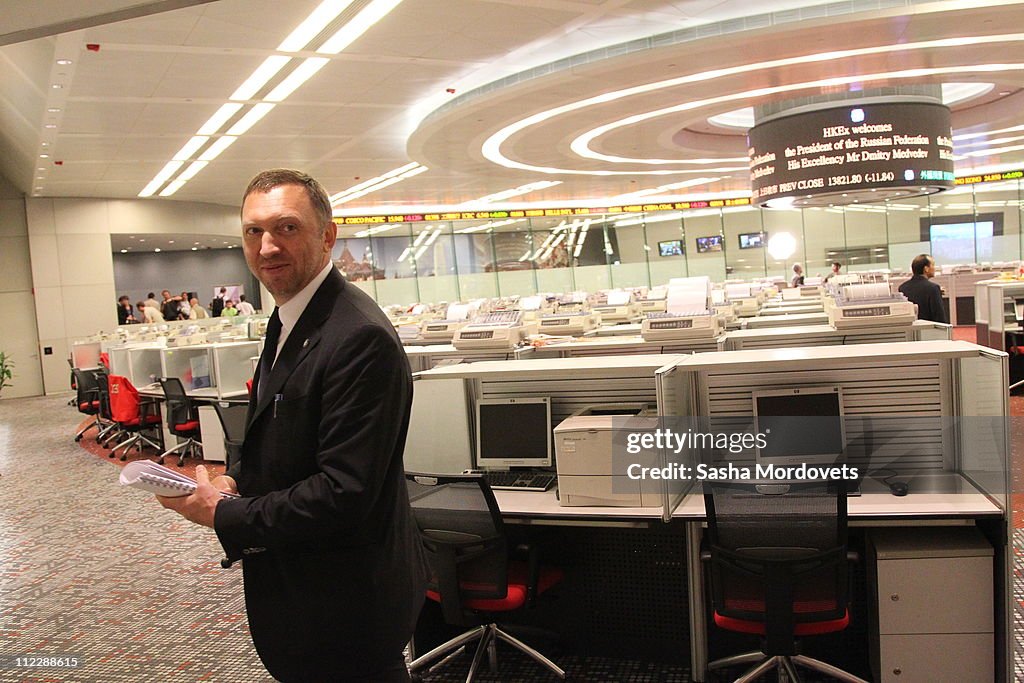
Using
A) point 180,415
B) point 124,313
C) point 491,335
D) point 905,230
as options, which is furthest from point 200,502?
point 905,230

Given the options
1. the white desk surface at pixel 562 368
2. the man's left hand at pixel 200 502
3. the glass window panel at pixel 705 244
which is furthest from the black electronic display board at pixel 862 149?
the glass window panel at pixel 705 244

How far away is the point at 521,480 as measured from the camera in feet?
12.3

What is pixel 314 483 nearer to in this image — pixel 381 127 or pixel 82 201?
pixel 381 127

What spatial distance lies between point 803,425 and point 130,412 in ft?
28.0

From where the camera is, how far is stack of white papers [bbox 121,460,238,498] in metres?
1.53

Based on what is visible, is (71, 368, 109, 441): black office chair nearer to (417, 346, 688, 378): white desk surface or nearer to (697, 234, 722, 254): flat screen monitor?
(417, 346, 688, 378): white desk surface

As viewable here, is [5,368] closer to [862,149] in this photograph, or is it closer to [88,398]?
[88,398]

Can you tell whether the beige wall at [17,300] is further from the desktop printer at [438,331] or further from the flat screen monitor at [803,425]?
the flat screen monitor at [803,425]

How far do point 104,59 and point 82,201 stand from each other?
39.7 ft

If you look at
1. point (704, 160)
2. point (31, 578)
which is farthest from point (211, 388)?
point (704, 160)

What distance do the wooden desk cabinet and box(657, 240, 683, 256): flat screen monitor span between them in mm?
26670

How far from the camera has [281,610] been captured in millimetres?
1689

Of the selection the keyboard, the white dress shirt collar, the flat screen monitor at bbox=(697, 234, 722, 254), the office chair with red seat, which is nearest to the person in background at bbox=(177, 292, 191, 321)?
the office chair with red seat

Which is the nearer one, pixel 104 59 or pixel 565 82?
pixel 104 59
